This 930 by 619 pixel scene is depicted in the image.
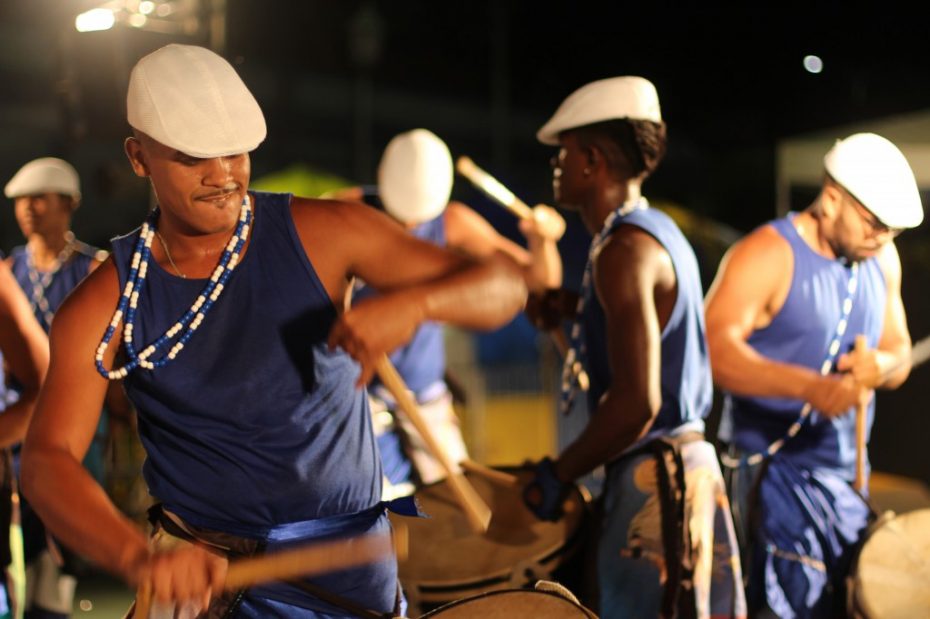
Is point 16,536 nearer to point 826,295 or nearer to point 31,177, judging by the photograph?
point 31,177

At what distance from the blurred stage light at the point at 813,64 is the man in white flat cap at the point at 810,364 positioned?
2805 mm

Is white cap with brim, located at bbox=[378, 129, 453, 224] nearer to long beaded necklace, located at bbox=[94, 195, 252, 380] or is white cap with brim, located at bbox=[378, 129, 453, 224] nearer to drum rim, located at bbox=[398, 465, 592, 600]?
drum rim, located at bbox=[398, 465, 592, 600]

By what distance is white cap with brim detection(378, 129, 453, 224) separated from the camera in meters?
5.58

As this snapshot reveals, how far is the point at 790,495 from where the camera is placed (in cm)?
395

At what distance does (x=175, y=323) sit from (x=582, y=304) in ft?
5.27

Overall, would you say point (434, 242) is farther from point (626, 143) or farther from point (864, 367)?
point (864, 367)

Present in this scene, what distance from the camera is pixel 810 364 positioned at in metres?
4.01

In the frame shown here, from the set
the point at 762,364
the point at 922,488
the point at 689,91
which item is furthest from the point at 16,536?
the point at 689,91

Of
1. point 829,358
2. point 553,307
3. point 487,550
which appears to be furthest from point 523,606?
point 553,307

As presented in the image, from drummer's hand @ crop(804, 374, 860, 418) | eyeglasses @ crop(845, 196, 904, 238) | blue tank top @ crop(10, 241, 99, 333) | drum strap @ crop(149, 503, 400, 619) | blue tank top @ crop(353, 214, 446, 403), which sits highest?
eyeglasses @ crop(845, 196, 904, 238)

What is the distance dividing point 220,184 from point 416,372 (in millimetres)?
3301

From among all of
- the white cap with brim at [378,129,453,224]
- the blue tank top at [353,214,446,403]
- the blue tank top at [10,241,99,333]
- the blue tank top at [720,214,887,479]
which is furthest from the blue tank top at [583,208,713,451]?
the blue tank top at [10,241,99,333]

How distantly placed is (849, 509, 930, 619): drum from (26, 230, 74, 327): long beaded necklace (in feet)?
11.9

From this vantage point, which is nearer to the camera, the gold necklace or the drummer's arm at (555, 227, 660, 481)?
the gold necklace
